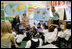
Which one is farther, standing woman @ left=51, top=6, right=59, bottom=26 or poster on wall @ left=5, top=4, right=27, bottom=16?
standing woman @ left=51, top=6, right=59, bottom=26

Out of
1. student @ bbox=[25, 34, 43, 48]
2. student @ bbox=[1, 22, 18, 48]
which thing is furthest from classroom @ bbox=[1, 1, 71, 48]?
student @ bbox=[1, 22, 18, 48]

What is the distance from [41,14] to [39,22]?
180 millimetres

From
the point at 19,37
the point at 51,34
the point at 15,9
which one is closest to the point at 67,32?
the point at 51,34

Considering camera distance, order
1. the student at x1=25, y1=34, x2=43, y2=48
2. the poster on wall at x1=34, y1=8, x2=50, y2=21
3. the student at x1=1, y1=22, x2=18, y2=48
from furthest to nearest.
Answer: the poster on wall at x1=34, y1=8, x2=50, y2=21 < the student at x1=25, y1=34, x2=43, y2=48 < the student at x1=1, y1=22, x2=18, y2=48

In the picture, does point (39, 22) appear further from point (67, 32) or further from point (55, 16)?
point (67, 32)

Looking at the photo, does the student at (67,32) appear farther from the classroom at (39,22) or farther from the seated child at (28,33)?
the seated child at (28,33)

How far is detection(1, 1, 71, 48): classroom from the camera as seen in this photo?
178 cm

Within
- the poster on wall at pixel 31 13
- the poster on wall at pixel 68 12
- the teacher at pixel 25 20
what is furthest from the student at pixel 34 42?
the poster on wall at pixel 68 12

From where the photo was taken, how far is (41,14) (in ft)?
6.13

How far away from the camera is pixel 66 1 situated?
76.2 inches

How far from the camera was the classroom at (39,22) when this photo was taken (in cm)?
178

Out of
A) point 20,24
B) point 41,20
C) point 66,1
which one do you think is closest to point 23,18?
point 20,24

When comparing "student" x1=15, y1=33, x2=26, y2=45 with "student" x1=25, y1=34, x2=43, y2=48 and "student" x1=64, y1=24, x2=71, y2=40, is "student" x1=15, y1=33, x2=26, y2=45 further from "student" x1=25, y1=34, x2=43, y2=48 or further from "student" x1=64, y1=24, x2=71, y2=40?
"student" x1=64, y1=24, x2=71, y2=40

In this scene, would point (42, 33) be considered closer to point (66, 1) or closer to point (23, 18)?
point (23, 18)
